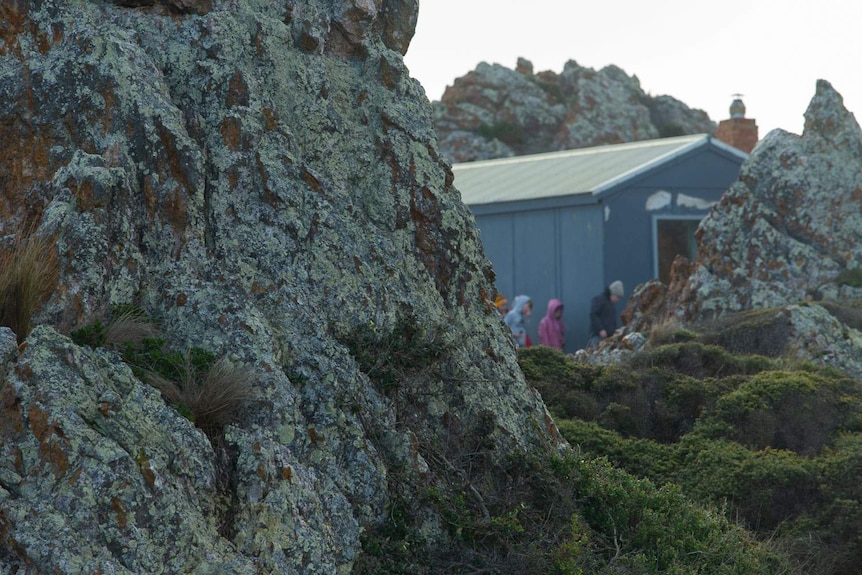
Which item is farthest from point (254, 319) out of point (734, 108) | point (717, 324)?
point (734, 108)

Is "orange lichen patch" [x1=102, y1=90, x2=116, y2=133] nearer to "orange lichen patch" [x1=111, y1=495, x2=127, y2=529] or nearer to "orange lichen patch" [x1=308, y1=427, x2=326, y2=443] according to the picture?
"orange lichen patch" [x1=308, y1=427, x2=326, y2=443]

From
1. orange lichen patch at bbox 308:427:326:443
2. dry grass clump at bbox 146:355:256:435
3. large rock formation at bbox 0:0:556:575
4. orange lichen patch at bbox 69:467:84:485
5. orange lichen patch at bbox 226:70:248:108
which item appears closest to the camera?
orange lichen patch at bbox 69:467:84:485

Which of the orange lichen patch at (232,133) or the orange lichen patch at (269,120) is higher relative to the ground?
the orange lichen patch at (269,120)

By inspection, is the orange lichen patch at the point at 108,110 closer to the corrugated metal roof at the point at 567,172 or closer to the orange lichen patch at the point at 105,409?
the orange lichen patch at the point at 105,409

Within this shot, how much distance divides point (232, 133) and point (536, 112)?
40.3 m

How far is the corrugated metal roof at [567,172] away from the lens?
67.3 feet

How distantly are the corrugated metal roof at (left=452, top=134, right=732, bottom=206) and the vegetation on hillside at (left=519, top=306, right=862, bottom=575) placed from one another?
9.80m

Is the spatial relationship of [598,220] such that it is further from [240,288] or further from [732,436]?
[240,288]

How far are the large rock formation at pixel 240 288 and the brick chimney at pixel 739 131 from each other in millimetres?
23736

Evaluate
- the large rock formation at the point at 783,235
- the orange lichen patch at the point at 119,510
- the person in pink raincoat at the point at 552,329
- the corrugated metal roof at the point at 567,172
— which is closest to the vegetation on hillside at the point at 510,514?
the orange lichen patch at the point at 119,510

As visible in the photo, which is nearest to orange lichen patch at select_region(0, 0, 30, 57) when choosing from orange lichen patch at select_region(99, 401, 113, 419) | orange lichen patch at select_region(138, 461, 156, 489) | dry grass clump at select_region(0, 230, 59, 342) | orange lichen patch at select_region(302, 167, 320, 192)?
dry grass clump at select_region(0, 230, 59, 342)

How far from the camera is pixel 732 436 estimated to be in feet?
29.1

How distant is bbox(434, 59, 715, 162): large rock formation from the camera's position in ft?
144

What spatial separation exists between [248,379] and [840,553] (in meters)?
4.39
